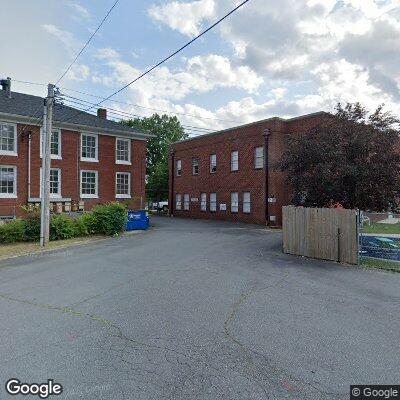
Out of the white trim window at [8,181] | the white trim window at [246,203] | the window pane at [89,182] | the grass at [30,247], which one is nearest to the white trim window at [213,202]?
the white trim window at [246,203]

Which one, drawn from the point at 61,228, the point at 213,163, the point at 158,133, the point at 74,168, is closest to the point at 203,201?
the point at 213,163

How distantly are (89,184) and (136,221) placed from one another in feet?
22.3

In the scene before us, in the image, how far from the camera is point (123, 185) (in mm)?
30859

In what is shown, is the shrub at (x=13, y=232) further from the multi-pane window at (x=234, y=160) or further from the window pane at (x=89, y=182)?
the multi-pane window at (x=234, y=160)

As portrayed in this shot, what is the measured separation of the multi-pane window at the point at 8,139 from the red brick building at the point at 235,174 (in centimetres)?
1648

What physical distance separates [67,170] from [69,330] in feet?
76.0

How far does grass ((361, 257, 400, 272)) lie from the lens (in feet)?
38.2

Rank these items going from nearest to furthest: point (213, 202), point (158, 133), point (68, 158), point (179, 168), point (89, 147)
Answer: point (68, 158) → point (89, 147) → point (213, 202) → point (179, 168) → point (158, 133)

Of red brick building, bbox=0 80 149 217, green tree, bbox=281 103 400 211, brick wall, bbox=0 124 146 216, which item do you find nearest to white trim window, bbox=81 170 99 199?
red brick building, bbox=0 80 149 217

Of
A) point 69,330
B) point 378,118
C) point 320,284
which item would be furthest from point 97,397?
point 378,118

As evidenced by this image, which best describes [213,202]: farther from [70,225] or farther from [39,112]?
[39,112]

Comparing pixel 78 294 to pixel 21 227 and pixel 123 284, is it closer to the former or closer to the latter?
pixel 123 284

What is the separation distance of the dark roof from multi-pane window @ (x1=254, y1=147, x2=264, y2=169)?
10084 millimetres

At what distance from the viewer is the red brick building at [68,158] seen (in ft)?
82.6
